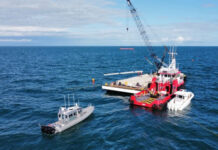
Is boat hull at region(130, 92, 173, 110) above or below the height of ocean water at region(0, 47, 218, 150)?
above

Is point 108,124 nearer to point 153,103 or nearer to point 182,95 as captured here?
point 153,103

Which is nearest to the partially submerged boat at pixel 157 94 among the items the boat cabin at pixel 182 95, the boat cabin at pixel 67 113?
the boat cabin at pixel 182 95

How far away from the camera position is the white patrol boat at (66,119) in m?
33.7

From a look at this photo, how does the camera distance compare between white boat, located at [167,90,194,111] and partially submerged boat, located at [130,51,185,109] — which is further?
partially submerged boat, located at [130,51,185,109]

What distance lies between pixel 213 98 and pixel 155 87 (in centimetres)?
1834

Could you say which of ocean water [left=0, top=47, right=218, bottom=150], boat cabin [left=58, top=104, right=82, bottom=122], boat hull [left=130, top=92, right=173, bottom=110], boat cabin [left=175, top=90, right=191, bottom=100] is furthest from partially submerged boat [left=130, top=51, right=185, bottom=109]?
boat cabin [left=58, top=104, right=82, bottom=122]

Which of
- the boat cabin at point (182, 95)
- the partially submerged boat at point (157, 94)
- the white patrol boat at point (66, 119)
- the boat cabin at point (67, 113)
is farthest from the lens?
the boat cabin at point (182, 95)

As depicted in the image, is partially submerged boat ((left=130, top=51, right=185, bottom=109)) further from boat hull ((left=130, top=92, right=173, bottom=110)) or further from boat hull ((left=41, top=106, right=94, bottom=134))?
boat hull ((left=41, top=106, right=94, bottom=134))

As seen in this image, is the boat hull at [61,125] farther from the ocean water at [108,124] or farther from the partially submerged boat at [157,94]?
the partially submerged boat at [157,94]

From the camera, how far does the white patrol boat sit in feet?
111

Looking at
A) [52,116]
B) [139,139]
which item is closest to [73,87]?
[52,116]

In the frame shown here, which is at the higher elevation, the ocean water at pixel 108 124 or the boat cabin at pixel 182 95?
the boat cabin at pixel 182 95

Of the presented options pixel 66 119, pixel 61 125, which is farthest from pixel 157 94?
pixel 61 125

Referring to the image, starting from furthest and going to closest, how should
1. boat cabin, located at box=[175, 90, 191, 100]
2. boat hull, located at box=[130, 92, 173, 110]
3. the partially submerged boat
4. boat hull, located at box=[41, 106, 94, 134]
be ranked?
boat cabin, located at box=[175, 90, 191, 100], the partially submerged boat, boat hull, located at box=[130, 92, 173, 110], boat hull, located at box=[41, 106, 94, 134]
